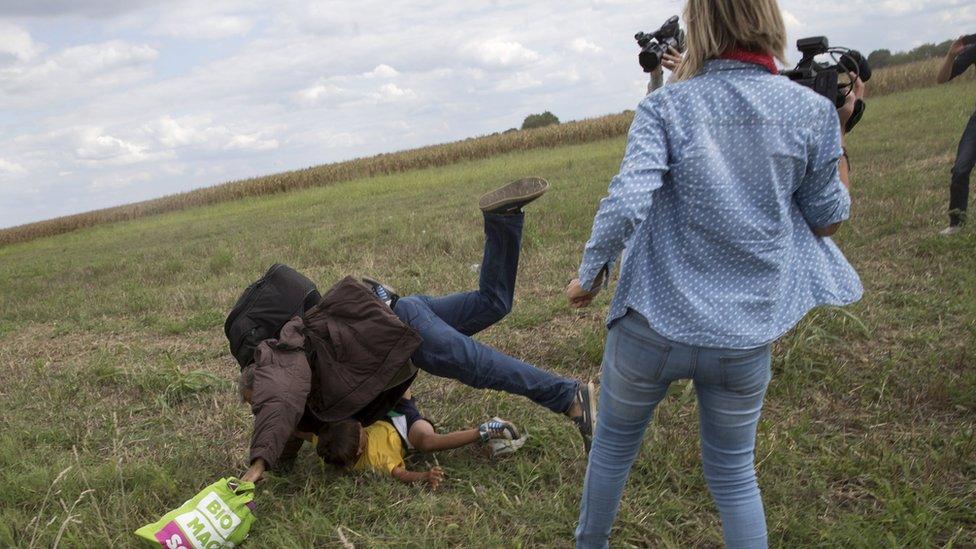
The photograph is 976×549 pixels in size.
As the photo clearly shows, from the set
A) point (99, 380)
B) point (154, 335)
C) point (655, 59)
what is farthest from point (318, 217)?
point (655, 59)

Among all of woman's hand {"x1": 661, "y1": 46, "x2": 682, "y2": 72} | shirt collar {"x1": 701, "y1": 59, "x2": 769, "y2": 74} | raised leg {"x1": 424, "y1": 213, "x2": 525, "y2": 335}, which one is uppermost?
woman's hand {"x1": 661, "y1": 46, "x2": 682, "y2": 72}

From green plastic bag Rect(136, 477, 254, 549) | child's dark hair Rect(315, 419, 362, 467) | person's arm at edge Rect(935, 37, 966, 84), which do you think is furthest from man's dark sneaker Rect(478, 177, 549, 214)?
person's arm at edge Rect(935, 37, 966, 84)

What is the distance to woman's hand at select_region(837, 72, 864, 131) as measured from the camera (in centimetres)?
208

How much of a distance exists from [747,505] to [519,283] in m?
4.51

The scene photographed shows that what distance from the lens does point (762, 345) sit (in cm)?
184

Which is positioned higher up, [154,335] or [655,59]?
[655,59]

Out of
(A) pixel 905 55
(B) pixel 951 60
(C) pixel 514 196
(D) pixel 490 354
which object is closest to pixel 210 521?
(D) pixel 490 354

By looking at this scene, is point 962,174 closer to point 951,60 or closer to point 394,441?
point 951,60

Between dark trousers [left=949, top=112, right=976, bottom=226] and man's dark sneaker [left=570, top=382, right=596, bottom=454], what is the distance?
14.2 ft

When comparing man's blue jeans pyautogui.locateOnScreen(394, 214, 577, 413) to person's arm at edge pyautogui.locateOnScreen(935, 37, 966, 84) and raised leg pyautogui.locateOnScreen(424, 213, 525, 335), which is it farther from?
person's arm at edge pyautogui.locateOnScreen(935, 37, 966, 84)

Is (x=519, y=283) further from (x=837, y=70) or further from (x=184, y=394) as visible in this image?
(x=837, y=70)

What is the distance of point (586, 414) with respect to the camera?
127 inches

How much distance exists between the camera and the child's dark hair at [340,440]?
10.4ft

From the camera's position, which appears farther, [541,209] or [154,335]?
[541,209]
